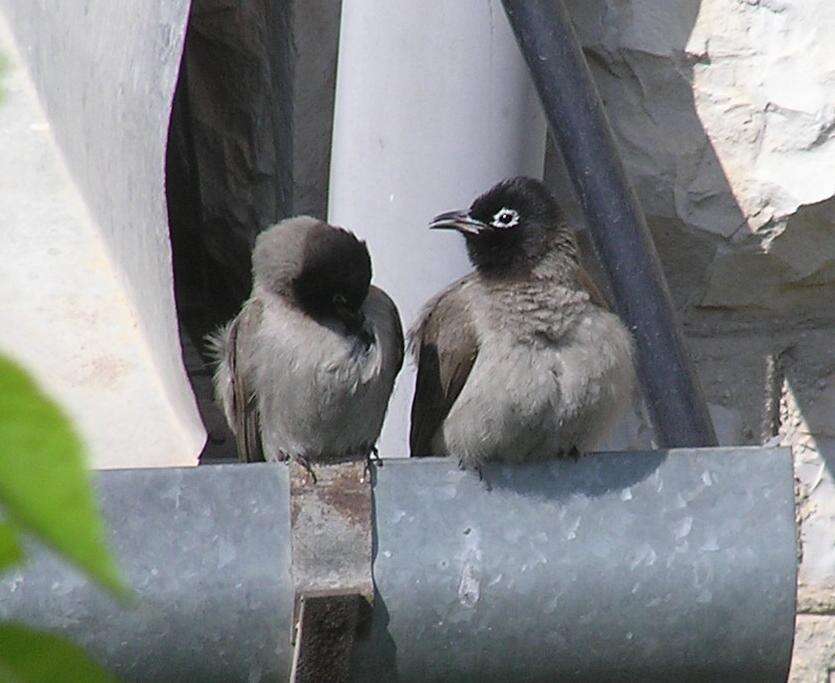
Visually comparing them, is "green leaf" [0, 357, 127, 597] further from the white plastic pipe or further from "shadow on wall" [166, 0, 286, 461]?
"shadow on wall" [166, 0, 286, 461]

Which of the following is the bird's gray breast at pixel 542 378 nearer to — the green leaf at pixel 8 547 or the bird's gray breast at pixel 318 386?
the bird's gray breast at pixel 318 386

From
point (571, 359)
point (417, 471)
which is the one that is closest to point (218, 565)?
point (417, 471)

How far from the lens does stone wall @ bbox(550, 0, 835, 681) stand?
103 inches

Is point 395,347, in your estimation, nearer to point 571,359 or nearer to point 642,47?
point 571,359

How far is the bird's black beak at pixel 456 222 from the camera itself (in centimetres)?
234

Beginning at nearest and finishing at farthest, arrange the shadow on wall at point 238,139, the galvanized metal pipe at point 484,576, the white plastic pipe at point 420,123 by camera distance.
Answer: the galvanized metal pipe at point 484,576 → the white plastic pipe at point 420,123 → the shadow on wall at point 238,139

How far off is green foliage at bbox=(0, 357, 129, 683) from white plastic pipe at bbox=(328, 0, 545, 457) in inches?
80.3

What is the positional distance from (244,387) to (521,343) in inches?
22.0

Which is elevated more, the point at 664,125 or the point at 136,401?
the point at 664,125

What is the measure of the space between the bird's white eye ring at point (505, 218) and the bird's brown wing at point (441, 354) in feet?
0.49

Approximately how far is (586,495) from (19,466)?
136cm

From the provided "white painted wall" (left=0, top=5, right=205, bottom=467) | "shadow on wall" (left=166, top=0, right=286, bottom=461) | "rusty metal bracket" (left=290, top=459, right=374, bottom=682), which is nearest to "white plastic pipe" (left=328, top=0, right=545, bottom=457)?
"white painted wall" (left=0, top=5, right=205, bottom=467)

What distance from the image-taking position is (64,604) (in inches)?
56.0

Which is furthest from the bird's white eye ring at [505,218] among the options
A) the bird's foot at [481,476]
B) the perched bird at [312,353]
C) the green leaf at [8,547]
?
the green leaf at [8,547]
